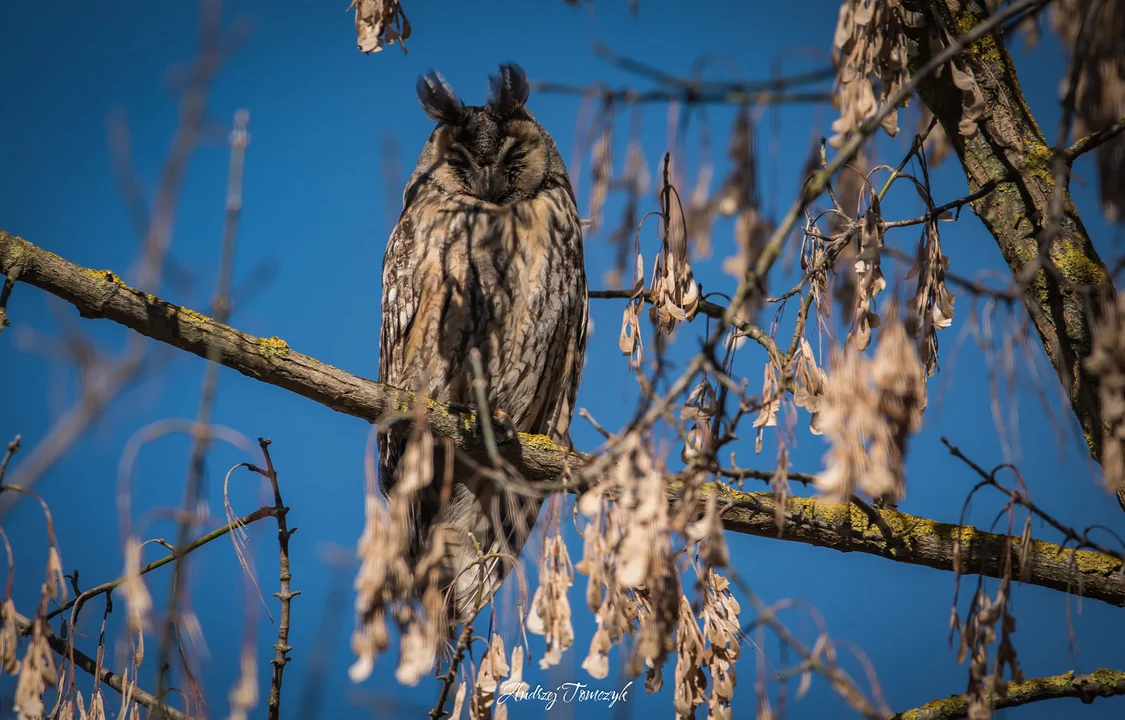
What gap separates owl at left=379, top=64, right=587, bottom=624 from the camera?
3.30 metres

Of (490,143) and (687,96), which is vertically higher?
(490,143)

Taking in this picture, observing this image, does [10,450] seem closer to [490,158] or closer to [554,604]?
[554,604]

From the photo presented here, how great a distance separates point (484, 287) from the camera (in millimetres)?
3305

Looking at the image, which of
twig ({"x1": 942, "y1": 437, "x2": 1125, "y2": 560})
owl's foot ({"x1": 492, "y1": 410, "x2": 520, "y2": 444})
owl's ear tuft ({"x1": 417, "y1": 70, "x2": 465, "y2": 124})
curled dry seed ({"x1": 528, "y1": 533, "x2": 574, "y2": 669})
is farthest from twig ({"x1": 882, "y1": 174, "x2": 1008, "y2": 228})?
owl's ear tuft ({"x1": 417, "y1": 70, "x2": 465, "y2": 124})

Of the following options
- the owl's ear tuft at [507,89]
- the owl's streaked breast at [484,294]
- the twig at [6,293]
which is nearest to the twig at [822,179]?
the twig at [6,293]

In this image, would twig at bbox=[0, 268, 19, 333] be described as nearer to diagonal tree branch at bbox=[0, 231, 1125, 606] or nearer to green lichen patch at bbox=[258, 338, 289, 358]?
diagonal tree branch at bbox=[0, 231, 1125, 606]

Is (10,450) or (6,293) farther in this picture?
(6,293)

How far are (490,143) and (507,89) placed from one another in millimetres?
238

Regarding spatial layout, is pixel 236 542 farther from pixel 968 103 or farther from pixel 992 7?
pixel 992 7

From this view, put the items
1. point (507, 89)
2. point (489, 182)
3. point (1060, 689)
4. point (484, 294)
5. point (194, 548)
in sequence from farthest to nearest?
point (507, 89), point (489, 182), point (484, 294), point (1060, 689), point (194, 548)

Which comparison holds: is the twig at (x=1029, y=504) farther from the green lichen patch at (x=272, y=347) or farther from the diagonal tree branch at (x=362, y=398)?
the green lichen patch at (x=272, y=347)

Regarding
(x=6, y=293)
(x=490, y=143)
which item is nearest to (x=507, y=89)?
(x=490, y=143)

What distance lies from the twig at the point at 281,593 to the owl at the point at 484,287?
1014 mm

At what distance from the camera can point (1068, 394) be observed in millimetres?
2062
